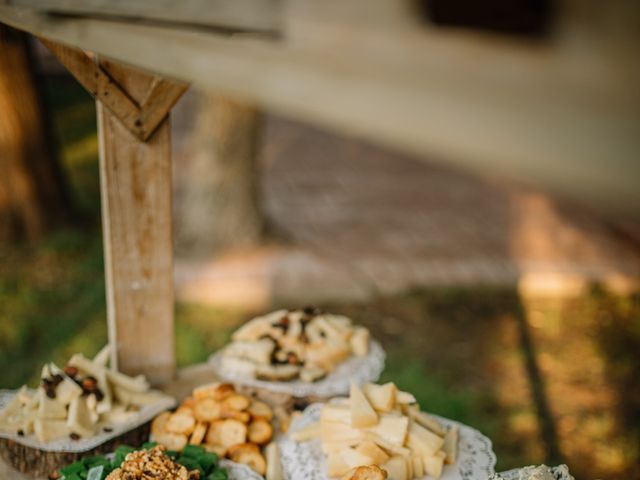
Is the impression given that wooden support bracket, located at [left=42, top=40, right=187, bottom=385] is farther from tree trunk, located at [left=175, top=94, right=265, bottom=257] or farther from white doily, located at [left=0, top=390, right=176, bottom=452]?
tree trunk, located at [left=175, top=94, right=265, bottom=257]

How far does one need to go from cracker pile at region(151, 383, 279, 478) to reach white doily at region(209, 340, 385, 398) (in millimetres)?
84

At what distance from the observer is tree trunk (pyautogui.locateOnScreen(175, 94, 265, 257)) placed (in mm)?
5863

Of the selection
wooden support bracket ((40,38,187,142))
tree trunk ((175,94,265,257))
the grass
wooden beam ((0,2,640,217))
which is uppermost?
wooden beam ((0,2,640,217))

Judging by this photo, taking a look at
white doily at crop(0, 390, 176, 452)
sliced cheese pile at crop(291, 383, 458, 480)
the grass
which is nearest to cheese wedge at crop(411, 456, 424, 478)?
sliced cheese pile at crop(291, 383, 458, 480)

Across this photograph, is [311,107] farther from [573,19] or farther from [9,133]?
[9,133]

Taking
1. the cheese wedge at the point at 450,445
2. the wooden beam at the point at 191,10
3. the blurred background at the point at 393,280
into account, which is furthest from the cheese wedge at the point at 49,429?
the blurred background at the point at 393,280

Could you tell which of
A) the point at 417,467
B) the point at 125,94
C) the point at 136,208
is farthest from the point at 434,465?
the point at 125,94

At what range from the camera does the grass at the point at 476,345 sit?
4445 mm

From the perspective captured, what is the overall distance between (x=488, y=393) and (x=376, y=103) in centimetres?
423

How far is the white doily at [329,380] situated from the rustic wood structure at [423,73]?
5.42 ft

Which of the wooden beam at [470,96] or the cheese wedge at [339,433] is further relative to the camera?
the cheese wedge at [339,433]

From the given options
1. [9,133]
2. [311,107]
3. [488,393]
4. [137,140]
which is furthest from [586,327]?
[311,107]

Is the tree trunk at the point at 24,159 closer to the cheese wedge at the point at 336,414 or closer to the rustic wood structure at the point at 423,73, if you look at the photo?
the cheese wedge at the point at 336,414

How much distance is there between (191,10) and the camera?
132cm
